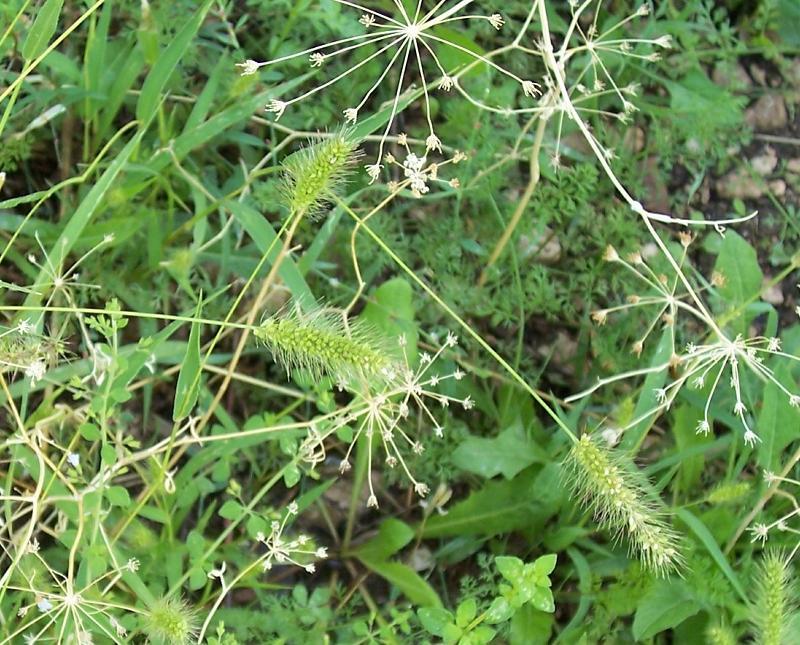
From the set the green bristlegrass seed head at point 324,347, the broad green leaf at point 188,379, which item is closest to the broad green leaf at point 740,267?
the green bristlegrass seed head at point 324,347

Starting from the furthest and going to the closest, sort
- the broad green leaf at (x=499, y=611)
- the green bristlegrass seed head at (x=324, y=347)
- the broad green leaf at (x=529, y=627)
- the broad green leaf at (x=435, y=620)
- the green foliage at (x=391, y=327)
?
the broad green leaf at (x=529, y=627)
the green foliage at (x=391, y=327)
the broad green leaf at (x=435, y=620)
the broad green leaf at (x=499, y=611)
the green bristlegrass seed head at (x=324, y=347)

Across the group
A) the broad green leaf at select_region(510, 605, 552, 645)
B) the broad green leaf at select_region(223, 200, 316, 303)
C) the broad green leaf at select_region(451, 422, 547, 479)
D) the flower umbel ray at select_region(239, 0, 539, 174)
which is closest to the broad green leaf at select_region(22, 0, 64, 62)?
the flower umbel ray at select_region(239, 0, 539, 174)

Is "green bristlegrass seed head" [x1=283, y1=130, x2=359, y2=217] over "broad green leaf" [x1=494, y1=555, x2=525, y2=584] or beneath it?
over

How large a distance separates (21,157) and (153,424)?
655 mm

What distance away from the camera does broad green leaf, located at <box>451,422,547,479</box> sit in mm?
1916

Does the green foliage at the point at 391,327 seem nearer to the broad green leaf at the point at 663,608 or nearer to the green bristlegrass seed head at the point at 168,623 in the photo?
the broad green leaf at the point at 663,608

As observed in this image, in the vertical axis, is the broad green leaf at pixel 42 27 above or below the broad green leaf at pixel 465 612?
above

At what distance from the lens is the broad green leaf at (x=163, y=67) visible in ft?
5.75

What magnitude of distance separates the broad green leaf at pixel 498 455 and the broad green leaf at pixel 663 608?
1.16ft

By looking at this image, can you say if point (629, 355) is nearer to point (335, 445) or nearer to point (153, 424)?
point (335, 445)

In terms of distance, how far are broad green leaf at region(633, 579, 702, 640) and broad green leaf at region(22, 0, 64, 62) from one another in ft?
4.98

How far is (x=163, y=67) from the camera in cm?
179

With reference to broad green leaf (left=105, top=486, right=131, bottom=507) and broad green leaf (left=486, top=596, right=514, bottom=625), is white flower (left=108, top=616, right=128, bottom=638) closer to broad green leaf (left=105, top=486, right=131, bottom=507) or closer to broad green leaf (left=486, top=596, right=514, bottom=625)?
broad green leaf (left=105, top=486, right=131, bottom=507)

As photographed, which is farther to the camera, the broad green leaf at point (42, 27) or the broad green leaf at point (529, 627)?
the broad green leaf at point (529, 627)
